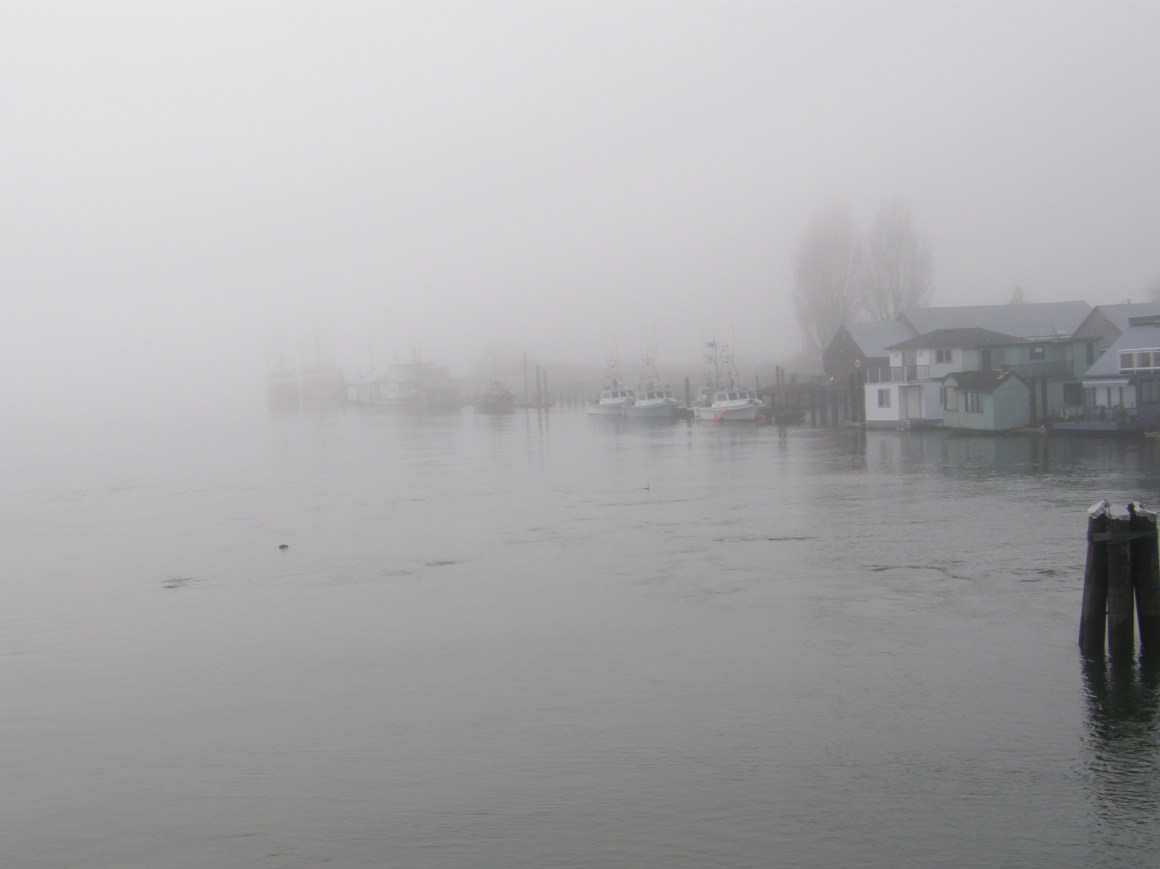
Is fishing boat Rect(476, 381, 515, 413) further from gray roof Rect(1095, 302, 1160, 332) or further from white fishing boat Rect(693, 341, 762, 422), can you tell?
gray roof Rect(1095, 302, 1160, 332)

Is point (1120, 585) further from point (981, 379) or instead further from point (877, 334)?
point (877, 334)

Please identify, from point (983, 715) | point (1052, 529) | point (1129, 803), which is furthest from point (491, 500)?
point (1129, 803)

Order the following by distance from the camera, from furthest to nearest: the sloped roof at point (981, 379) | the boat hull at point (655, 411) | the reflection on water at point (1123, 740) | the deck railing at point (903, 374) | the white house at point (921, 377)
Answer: the boat hull at point (655, 411) → the deck railing at point (903, 374) → the white house at point (921, 377) → the sloped roof at point (981, 379) → the reflection on water at point (1123, 740)

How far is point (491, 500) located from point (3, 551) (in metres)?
11.7

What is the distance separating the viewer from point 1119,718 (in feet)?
38.1

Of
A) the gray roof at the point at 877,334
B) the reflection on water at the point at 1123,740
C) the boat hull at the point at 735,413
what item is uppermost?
the gray roof at the point at 877,334

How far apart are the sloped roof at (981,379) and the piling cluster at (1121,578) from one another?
1463 inches

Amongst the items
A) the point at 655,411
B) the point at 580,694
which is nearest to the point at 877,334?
the point at 655,411

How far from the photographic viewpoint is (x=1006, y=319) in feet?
218

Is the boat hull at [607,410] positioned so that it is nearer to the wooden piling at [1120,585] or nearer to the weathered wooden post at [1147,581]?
the wooden piling at [1120,585]

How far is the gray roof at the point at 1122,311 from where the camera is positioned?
54.8 meters

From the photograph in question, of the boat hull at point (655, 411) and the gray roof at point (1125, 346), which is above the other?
the gray roof at point (1125, 346)

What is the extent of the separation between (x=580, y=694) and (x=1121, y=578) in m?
5.62

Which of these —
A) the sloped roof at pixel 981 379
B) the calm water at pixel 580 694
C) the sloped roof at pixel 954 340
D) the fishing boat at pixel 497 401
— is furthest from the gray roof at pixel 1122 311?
the fishing boat at pixel 497 401
